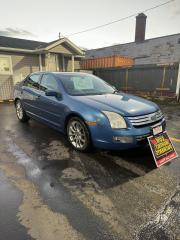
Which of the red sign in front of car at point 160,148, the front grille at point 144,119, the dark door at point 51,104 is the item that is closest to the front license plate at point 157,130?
the red sign in front of car at point 160,148

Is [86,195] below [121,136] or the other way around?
below

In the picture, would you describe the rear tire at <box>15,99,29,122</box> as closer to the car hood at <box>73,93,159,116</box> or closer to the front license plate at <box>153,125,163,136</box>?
the car hood at <box>73,93,159,116</box>

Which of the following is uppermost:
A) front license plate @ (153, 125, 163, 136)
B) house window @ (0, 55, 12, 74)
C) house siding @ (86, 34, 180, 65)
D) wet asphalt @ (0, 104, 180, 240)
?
house siding @ (86, 34, 180, 65)

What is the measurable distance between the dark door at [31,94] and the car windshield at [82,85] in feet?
3.02

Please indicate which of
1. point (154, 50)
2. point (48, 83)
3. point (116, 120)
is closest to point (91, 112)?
point (116, 120)

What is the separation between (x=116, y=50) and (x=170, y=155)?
21.5 metres

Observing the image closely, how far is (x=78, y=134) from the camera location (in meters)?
3.64

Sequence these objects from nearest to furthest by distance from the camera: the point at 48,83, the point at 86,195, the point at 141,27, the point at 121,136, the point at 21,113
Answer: the point at 86,195 → the point at 121,136 → the point at 48,83 → the point at 21,113 → the point at 141,27

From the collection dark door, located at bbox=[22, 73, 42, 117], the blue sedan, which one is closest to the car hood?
the blue sedan

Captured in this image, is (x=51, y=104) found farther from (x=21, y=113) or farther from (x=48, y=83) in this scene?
(x=21, y=113)

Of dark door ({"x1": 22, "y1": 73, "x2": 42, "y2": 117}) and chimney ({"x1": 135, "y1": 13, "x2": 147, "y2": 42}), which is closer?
dark door ({"x1": 22, "y1": 73, "x2": 42, "y2": 117})

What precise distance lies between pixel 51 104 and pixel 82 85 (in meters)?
0.86

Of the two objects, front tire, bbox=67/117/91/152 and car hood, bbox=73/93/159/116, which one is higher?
car hood, bbox=73/93/159/116

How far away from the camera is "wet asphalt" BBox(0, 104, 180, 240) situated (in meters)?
1.87
